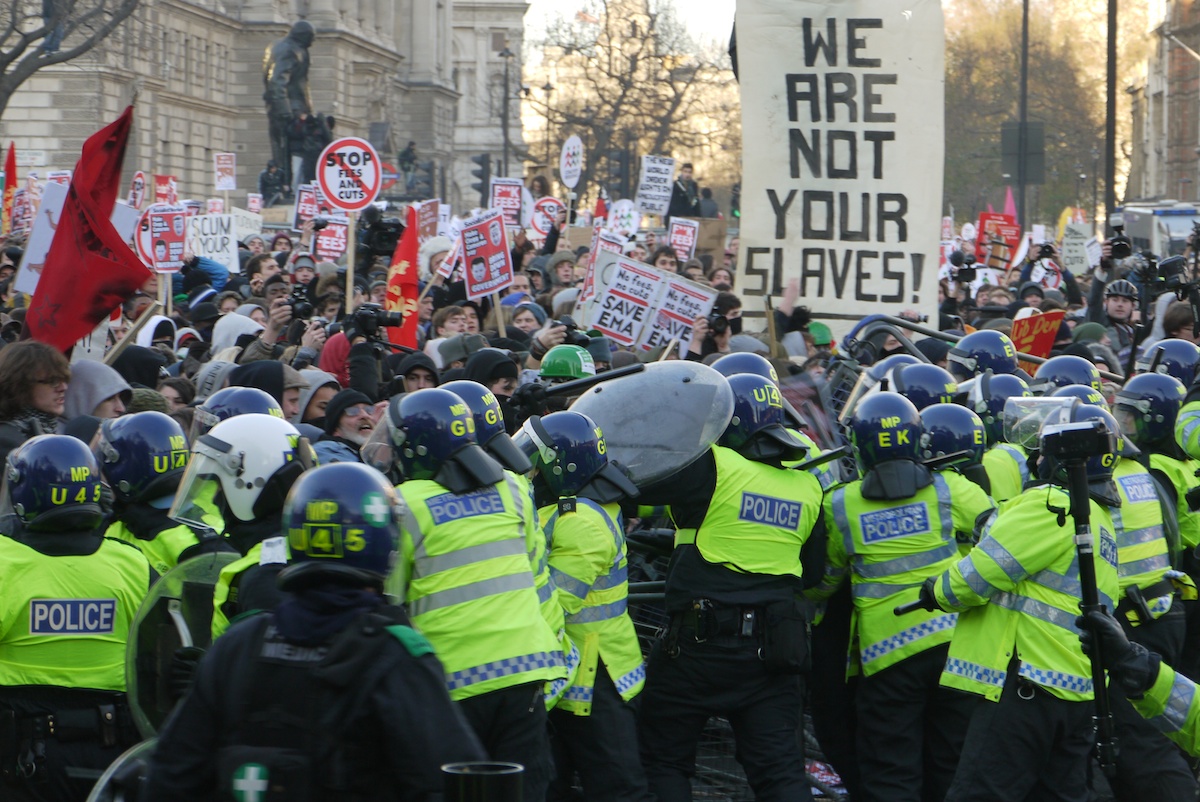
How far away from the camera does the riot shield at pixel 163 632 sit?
160 inches

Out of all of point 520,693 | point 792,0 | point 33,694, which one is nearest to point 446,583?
point 520,693

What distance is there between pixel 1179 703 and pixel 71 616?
3407 millimetres

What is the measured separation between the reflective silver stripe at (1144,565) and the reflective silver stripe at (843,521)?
38.4 inches

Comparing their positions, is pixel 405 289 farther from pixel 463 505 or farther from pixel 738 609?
pixel 463 505

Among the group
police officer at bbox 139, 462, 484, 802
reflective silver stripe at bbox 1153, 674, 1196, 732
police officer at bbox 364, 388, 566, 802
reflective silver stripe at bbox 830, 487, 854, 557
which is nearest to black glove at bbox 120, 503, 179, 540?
police officer at bbox 364, 388, 566, 802

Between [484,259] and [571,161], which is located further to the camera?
[571,161]

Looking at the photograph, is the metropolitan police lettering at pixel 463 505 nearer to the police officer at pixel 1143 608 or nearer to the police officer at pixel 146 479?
the police officer at pixel 146 479

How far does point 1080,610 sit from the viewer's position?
534cm

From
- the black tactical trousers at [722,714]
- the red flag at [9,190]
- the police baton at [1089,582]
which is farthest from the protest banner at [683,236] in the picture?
the police baton at [1089,582]

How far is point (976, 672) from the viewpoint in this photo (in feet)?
18.3

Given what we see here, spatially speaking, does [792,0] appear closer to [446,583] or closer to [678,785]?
[678,785]

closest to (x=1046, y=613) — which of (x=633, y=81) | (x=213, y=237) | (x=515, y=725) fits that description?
(x=515, y=725)

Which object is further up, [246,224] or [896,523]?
[246,224]

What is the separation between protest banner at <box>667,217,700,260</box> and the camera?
65.6ft
